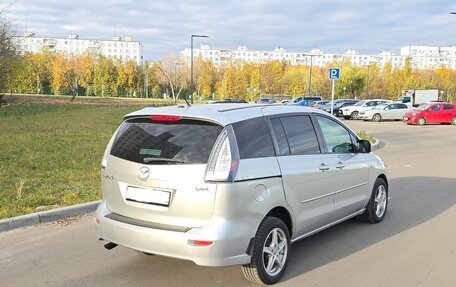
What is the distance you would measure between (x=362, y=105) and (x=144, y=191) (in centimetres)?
3415

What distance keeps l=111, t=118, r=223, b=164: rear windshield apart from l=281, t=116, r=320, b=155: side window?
1.01 m

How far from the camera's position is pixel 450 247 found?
5156 millimetres

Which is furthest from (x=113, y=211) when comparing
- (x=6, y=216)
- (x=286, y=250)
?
(x=6, y=216)

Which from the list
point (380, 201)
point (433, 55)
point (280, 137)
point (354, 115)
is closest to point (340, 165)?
point (280, 137)

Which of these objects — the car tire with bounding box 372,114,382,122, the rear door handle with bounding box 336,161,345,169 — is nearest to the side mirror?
the rear door handle with bounding box 336,161,345,169

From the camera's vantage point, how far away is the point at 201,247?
3.55 meters

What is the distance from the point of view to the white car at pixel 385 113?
33844 mm

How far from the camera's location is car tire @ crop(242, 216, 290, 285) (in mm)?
3878

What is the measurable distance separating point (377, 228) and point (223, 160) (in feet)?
10.7

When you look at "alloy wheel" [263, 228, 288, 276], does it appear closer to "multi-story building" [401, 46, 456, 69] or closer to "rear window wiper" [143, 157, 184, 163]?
"rear window wiper" [143, 157, 184, 163]

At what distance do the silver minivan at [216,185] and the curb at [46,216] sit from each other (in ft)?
6.98

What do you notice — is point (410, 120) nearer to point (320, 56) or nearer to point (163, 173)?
point (163, 173)

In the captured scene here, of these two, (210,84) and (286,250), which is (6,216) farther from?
(210,84)

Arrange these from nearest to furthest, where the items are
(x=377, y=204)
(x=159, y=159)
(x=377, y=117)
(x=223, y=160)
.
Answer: (x=223, y=160)
(x=159, y=159)
(x=377, y=204)
(x=377, y=117)
